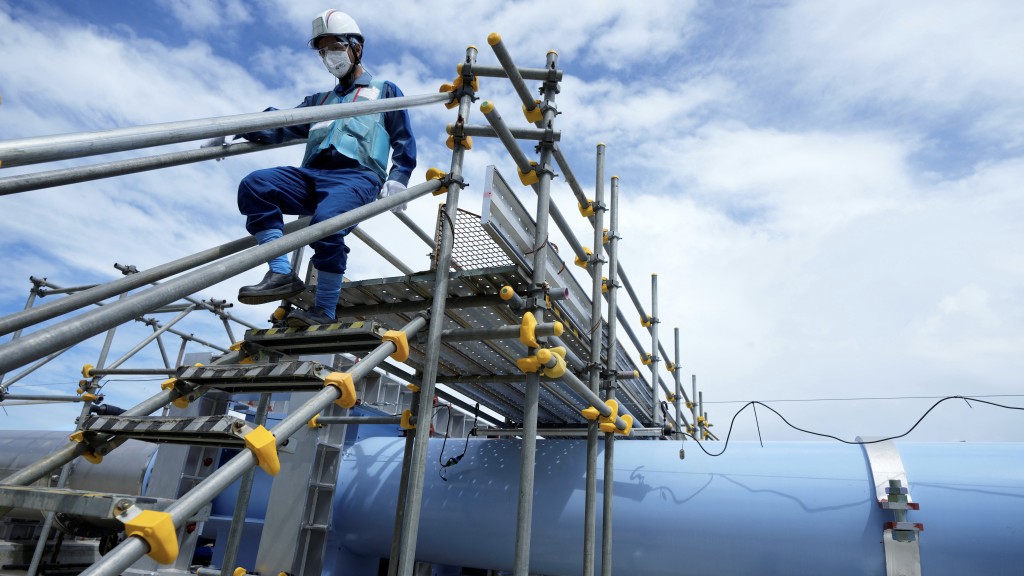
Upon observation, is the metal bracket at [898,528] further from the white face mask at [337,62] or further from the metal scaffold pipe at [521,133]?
the white face mask at [337,62]

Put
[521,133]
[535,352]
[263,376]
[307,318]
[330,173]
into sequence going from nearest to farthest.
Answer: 1. [263,376]
2. [307,318]
3. [535,352]
4. [330,173]
5. [521,133]

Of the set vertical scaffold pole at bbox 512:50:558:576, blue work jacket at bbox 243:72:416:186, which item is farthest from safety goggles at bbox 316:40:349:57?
vertical scaffold pole at bbox 512:50:558:576

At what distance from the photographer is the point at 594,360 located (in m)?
5.50

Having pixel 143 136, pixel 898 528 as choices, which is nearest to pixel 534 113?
pixel 143 136

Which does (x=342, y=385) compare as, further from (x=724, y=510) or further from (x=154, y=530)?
(x=724, y=510)

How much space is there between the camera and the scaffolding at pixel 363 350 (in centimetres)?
251

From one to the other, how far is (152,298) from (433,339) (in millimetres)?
1669

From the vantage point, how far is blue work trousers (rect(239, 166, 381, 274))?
400 cm

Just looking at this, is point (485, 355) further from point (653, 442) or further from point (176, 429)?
point (176, 429)

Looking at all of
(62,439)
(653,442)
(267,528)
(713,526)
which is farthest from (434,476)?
(62,439)

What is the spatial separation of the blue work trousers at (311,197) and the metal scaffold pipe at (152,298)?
1.45 feet

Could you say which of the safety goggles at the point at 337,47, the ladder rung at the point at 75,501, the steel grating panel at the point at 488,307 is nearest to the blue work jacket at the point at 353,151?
the safety goggles at the point at 337,47

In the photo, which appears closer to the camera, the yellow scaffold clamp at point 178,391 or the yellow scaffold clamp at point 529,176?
the yellow scaffold clamp at point 178,391

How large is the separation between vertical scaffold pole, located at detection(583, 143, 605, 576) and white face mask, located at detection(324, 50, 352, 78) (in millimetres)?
2728
